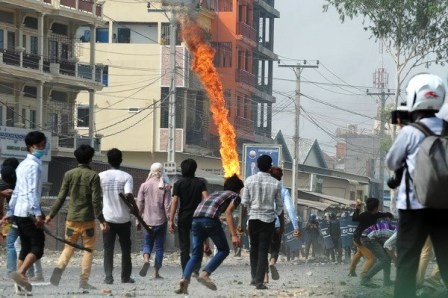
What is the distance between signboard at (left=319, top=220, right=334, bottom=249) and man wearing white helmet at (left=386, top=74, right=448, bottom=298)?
29.4 metres

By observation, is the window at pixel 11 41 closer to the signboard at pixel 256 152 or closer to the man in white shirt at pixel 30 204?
the signboard at pixel 256 152

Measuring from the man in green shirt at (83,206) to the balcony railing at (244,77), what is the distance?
60513 mm

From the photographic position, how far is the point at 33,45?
58062mm

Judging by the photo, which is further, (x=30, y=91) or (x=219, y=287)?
(x=30, y=91)

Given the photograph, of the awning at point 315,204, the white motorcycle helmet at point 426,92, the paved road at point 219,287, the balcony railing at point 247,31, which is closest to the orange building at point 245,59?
the balcony railing at point 247,31

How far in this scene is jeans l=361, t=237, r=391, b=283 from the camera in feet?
64.3

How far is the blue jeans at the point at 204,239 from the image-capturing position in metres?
16.1

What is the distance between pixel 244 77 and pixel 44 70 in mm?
21332

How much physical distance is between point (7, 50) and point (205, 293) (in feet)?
130

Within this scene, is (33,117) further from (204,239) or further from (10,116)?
(204,239)

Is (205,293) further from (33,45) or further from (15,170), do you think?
(33,45)

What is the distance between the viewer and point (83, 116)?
6731 centimetres

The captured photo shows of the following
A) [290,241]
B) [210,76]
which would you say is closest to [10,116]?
[210,76]

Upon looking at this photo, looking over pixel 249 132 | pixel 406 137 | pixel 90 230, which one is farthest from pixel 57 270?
pixel 249 132
